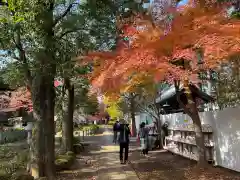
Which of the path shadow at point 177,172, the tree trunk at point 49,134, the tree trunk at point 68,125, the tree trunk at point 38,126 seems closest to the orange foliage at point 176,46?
the tree trunk at point 38,126

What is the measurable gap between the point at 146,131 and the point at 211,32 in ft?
27.8

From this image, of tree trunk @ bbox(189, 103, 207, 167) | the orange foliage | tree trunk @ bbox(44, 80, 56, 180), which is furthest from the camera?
tree trunk @ bbox(44, 80, 56, 180)

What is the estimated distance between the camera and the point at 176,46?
29.8ft

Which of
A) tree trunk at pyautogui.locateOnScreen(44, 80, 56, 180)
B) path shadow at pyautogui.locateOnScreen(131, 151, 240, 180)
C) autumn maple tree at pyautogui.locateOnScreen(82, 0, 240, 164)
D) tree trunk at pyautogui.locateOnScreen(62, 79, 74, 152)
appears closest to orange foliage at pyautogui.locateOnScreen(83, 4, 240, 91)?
autumn maple tree at pyautogui.locateOnScreen(82, 0, 240, 164)

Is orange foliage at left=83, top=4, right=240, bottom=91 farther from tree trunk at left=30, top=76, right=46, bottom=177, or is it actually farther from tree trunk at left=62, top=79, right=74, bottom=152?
tree trunk at left=62, top=79, right=74, bottom=152

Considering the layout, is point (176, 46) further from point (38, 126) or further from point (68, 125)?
point (68, 125)

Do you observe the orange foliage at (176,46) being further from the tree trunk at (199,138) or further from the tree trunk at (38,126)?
the tree trunk at (38,126)

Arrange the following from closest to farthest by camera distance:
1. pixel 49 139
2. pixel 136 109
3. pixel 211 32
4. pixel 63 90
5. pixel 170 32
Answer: pixel 211 32
pixel 170 32
pixel 49 139
pixel 63 90
pixel 136 109

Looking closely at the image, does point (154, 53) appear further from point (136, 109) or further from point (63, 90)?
point (136, 109)

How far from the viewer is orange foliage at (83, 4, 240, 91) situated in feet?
26.8

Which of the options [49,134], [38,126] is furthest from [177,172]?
[38,126]

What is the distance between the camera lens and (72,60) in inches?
459

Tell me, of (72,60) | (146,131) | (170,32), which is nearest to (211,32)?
(170,32)

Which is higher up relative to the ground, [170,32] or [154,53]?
[170,32]
